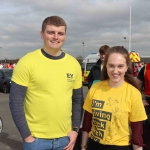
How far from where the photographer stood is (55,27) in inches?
87.7

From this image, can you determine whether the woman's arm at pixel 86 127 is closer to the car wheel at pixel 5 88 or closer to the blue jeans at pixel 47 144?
the blue jeans at pixel 47 144

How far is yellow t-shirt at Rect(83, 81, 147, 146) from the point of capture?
7.09ft

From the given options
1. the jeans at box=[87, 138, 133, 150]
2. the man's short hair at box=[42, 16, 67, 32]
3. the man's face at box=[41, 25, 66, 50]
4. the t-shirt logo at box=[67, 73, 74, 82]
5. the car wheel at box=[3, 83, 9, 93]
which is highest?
the man's short hair at box=[42, 16, 67, 32]

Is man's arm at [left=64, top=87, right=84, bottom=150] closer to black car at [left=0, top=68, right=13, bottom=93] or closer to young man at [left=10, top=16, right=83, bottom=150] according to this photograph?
young man at [left=10, top=16, right=83, bottom=150]

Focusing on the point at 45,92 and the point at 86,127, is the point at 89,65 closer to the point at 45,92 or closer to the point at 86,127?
the point at 86,127

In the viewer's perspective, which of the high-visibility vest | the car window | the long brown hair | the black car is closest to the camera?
the long brown hair

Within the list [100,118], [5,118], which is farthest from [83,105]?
[5,118]

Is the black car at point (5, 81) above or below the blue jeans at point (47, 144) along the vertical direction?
below

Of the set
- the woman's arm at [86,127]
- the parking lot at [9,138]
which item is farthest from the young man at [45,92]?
the parking lot at [9,138]

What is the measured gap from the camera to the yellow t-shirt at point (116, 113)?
7.09 ft

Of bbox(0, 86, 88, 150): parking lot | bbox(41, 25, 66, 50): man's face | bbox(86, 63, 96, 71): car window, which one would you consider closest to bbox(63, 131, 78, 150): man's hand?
bbox(41, 25, 66, 50): man's face

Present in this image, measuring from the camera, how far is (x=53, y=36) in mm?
2234

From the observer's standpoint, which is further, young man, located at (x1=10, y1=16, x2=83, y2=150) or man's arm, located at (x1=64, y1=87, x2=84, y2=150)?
man's arm, located at (x1=64, y1=87, x2=84, y2=150)

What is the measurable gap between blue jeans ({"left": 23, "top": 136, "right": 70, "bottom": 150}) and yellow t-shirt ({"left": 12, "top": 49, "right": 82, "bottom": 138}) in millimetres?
43
